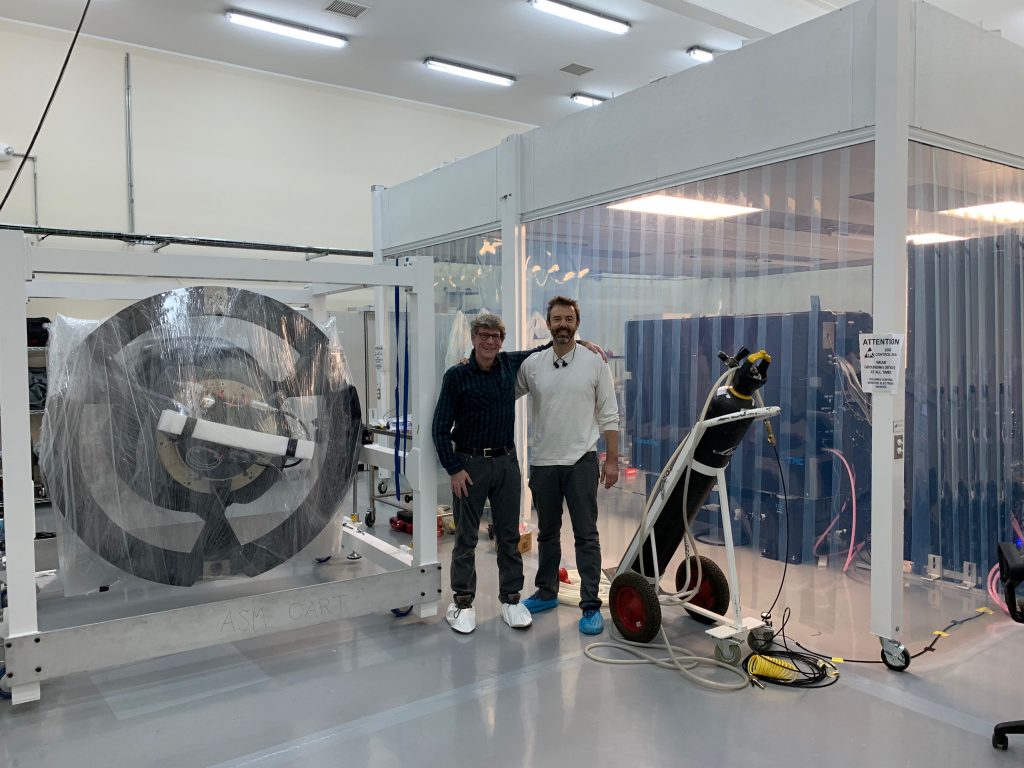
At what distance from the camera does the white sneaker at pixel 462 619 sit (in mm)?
3299

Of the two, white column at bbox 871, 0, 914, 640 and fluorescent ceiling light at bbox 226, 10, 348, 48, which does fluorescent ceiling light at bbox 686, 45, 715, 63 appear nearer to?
fluorescent ceiling light at bbox 226, 10, 348, 48

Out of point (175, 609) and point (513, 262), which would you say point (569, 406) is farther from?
point (175, 609)

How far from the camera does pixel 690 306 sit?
3.63 m

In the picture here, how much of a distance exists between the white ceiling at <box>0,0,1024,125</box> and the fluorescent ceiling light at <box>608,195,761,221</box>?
2667 mm

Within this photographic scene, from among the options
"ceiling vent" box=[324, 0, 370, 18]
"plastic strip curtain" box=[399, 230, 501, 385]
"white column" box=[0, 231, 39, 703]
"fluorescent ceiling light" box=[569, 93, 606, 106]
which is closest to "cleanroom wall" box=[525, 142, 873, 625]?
"plastic strip curtain" box=[399, 230, 501, 385]

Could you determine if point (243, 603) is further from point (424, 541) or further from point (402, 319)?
point (402, 319)

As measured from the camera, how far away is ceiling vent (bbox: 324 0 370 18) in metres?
6.12

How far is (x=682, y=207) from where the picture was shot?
3.64 metres

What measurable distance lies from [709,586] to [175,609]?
2206 millimetres

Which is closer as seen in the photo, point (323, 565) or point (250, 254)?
point (323, 565)

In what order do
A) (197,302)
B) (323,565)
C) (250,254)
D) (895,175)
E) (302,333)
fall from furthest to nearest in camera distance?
1. (250,254)
2. (323,565)
3. (302,333)
4. (197,302)
5. (895,175)

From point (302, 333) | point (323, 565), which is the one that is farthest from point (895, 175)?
point (323, 565)

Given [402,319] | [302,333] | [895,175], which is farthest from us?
[402,319]

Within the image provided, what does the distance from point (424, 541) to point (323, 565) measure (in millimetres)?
1389
